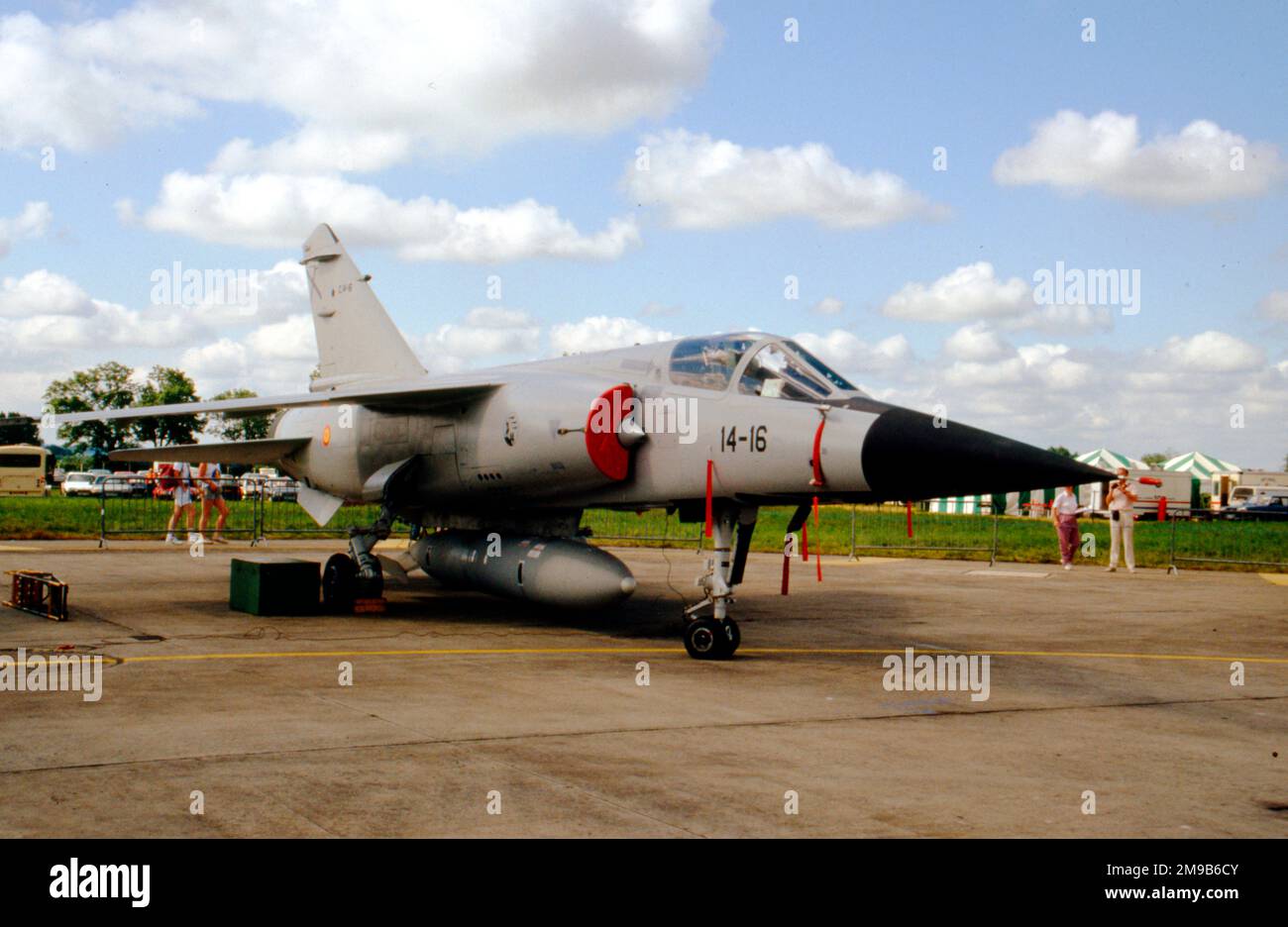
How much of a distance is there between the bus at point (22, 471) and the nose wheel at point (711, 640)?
68288 mm

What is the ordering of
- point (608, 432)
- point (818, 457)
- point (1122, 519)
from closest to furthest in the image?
1. point (818, 457)
2. point (608, 432)
3. point (1122, 519)

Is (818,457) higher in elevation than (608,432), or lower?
lower

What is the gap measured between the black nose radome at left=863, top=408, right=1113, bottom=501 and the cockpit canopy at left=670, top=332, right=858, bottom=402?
0.93 m

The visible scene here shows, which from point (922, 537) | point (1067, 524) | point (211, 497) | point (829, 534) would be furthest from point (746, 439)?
point (829, 534)

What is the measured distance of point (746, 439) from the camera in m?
10.3

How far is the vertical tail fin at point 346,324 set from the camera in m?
16.9

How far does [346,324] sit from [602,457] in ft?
24.5

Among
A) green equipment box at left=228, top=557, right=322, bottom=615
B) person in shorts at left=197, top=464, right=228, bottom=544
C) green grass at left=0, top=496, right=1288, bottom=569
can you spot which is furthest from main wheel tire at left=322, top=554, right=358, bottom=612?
person in shorts at left=197, top=464, right=228, bottom=544

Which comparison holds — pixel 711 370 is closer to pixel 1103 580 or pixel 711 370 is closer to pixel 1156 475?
pixel 1103 580

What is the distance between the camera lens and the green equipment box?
13102 millimetres

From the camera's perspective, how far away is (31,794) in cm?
521

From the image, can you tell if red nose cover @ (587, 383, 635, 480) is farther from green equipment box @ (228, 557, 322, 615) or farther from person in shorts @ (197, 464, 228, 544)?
person in shorts @ (197, 464, 228, 544)

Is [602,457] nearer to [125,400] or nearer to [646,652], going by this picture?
[646,652]

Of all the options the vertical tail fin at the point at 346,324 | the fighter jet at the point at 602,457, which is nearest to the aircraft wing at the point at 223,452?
the fighter jet at the point at 602,457
